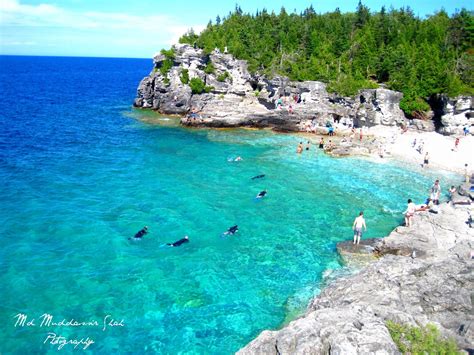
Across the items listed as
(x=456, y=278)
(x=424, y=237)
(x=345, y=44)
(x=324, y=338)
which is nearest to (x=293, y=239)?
(x=424, y=237)

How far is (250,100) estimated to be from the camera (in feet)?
209

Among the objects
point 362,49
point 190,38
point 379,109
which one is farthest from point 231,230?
point 190,38

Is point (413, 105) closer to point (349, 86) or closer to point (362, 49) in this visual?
point (349, 86)

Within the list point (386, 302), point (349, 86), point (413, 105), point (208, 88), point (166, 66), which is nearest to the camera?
point (386, 302)

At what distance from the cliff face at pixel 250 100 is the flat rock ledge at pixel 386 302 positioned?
35767 millimetres

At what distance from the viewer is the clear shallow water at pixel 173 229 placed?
18.1 m

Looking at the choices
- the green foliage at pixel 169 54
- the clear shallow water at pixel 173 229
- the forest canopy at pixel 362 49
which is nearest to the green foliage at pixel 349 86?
the forest canopy at pixel 362 49

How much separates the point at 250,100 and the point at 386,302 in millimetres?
52544

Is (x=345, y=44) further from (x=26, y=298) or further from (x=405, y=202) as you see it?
(x=26, y=298)

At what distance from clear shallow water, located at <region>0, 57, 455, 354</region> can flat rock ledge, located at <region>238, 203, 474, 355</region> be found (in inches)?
134

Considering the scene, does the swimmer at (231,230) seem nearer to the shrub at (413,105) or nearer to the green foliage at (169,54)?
the shrub at (413,105)

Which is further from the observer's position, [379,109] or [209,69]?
[209,69]

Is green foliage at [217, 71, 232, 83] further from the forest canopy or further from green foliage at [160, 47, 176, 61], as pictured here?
green foliage at [160, 47, 176, 61]

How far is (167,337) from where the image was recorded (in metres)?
16.8
